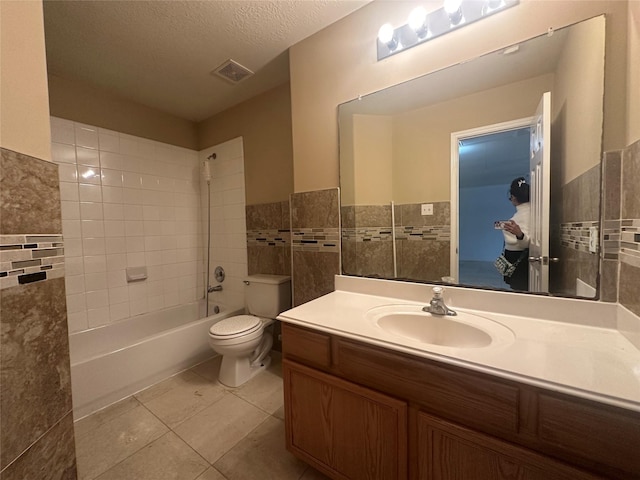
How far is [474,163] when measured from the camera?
120 cm

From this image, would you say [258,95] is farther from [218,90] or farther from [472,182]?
[472,182]

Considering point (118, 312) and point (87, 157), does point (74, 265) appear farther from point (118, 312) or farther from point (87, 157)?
point (87, 157)

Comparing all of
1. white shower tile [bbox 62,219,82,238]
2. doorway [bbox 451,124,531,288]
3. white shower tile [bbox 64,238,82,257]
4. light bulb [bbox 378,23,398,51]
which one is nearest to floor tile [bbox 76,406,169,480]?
white shower tile [bbox 64,238,82,257]

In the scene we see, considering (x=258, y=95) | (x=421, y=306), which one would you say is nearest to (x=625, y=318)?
(x=421, y=306)

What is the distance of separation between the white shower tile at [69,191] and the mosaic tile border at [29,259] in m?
1.63

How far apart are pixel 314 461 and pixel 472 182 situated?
144cm

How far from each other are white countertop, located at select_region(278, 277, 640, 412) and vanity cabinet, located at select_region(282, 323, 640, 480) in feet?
0.10

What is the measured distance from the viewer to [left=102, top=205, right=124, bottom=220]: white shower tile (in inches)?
85.4

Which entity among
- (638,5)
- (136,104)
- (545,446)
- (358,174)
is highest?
(136,104)

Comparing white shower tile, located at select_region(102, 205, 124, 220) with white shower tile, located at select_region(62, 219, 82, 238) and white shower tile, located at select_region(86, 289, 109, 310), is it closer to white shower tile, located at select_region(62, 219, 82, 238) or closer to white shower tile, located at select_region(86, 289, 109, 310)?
white shower tile, located at select_region(62, 219, 82, 238)

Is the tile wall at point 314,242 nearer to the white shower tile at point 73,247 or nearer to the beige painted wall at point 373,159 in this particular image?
the beige painted wall at point 373,159

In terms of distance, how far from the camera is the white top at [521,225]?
3.55 feet

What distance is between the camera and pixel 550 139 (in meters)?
1.00

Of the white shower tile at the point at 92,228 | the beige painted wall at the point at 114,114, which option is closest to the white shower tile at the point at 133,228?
the white shower tile at the point at 92,228
